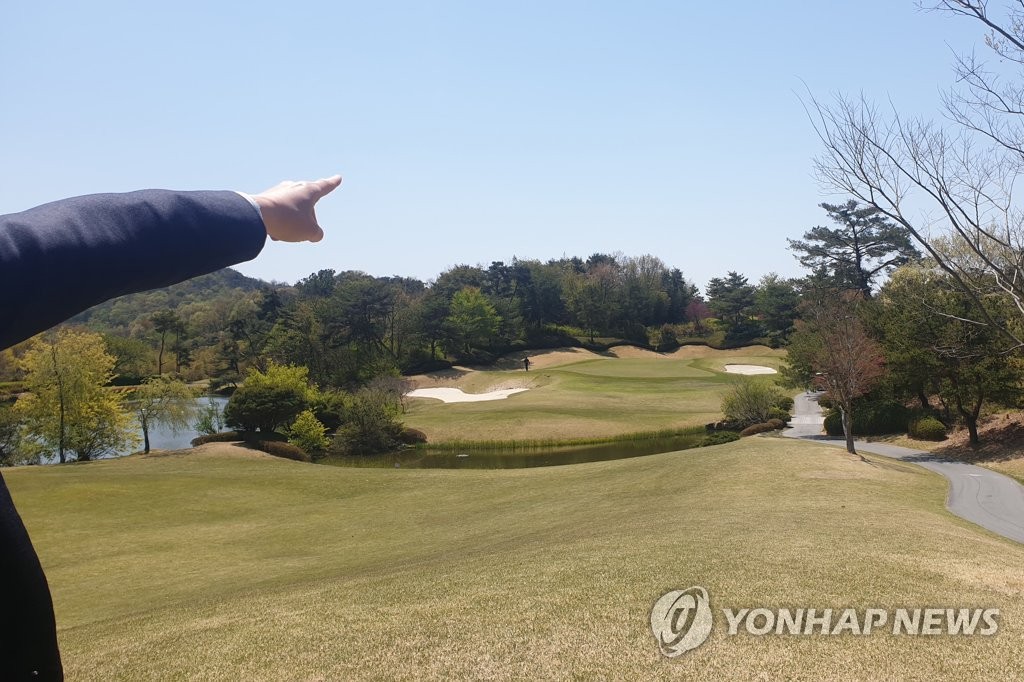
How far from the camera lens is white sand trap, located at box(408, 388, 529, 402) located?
61000mm

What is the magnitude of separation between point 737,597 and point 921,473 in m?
20.5

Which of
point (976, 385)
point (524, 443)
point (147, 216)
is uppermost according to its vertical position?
point (147, 216)

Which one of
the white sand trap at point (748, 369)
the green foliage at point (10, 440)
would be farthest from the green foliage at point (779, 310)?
the green foliage at point (10, 440)

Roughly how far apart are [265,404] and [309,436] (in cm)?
388

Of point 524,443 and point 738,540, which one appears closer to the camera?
point 738,540

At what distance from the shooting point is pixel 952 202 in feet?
30.4

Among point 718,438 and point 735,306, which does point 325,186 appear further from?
point 735,306

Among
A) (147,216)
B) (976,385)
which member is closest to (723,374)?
(976,385)

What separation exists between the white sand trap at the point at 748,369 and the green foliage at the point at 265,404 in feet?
141

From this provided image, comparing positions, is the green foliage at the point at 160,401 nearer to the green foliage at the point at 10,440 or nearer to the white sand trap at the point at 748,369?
the green foliage at the point at 10,440

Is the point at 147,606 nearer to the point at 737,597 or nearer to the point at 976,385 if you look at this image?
the point at 737,597

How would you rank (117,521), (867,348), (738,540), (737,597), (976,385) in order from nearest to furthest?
(737,597) < (738,540) < (117,521) < (976,385) < (867,348)

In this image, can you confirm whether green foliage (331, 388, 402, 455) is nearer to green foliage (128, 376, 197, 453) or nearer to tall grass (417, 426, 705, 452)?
tall grass (417, 426, 705, 452)

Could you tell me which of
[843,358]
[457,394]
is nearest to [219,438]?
[457,394]
